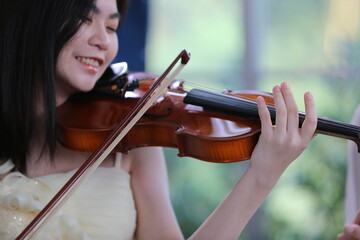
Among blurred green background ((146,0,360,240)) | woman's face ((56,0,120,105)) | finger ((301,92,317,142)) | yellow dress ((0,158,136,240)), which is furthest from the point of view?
blurred green background ((146,0,360,240))

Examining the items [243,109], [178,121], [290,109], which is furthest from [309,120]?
[178,121]

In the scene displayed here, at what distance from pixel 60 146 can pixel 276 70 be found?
1773mm

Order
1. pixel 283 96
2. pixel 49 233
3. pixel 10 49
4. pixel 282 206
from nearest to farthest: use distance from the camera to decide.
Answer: pixel 283 96
pixel 49 233
pixel 10 49
pixel 282 206

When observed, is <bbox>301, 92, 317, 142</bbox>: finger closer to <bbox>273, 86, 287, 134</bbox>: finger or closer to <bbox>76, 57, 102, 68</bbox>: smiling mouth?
<bbox>273, 86, 287, 134</bbox>: finger

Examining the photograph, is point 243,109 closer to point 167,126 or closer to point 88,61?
point 167,126

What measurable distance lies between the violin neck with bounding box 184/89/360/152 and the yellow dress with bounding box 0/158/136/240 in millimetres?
289

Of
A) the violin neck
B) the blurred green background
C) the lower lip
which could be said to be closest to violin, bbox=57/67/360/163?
the violin neck

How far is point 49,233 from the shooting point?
107 centimetres

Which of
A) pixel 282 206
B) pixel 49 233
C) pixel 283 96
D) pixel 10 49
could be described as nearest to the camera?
pixel 283 96

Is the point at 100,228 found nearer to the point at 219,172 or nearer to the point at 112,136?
the point at 112,136

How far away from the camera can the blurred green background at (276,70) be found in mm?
2592

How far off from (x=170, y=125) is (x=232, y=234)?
11.1 inches

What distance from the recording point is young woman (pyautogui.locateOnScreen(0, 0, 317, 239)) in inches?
44.9

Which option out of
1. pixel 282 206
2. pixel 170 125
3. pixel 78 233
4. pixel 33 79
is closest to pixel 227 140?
pixel 170 125
